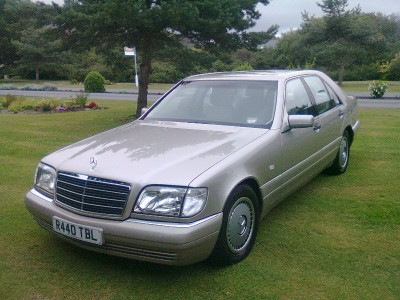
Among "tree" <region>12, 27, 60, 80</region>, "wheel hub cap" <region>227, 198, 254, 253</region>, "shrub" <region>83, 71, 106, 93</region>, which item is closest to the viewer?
"wheel hub cap" <region>227, 198, 254, 253</region>

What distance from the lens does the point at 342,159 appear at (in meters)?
6.20

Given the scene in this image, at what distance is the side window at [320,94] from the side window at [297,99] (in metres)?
0.26

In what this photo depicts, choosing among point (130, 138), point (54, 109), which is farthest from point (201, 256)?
point (54, 109)

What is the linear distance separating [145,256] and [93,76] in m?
26.2

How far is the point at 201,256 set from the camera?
10.4 feet

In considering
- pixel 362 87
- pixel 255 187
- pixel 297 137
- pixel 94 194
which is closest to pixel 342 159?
pixel 297 137

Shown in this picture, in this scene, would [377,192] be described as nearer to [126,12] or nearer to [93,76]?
[126,12]

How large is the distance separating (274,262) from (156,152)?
1.35m

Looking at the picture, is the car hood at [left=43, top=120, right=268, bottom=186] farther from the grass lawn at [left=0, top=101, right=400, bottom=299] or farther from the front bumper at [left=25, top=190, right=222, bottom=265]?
the grass lawn at [left=0, top=101, right=400, bottom=299]

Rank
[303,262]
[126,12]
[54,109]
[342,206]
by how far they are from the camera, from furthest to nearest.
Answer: [54,109]
[126,12]
[342,206]
[303,262]

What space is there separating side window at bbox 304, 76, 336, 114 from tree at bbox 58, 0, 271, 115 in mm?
5124

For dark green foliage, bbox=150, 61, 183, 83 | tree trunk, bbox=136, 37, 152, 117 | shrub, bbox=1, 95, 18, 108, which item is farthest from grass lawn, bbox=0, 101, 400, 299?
dark green foliage, bbox=150, 61, 183, 83

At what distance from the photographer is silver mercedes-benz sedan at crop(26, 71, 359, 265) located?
3.07 meters

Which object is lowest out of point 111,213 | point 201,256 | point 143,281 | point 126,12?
point 143,281
